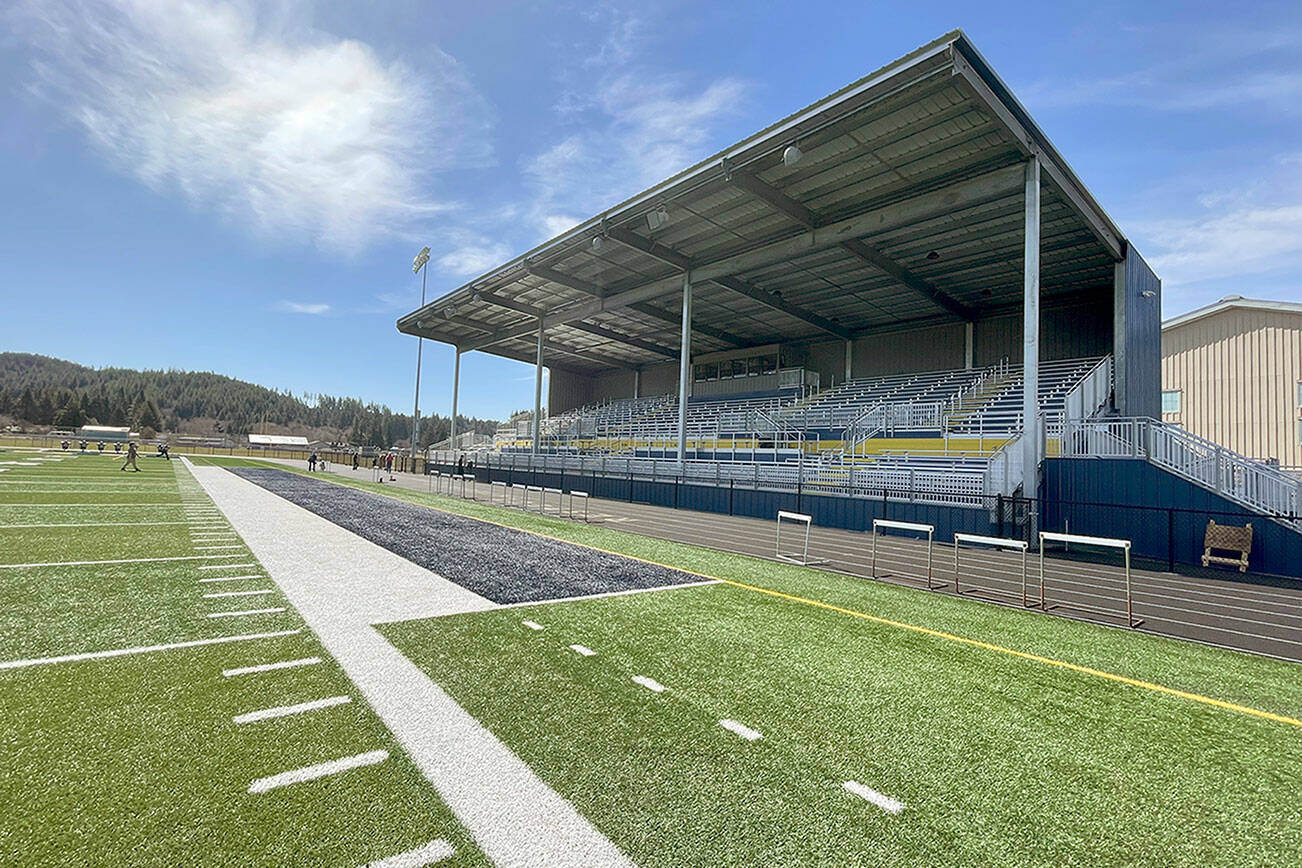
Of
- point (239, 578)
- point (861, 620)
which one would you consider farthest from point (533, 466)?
point (861, 620)

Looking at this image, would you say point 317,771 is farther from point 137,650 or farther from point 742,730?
point 137,650

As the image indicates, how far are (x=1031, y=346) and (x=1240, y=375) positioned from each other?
65.6 feet

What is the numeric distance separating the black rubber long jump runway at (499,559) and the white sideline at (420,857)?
4.33 meters

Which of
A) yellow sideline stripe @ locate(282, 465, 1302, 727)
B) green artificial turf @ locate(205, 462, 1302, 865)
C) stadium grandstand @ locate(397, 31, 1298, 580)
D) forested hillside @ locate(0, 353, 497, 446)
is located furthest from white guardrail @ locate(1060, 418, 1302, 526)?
forested hillside @ locate(0, 353, 497, 446)

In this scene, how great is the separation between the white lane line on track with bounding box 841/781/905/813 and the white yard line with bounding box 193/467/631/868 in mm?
1279

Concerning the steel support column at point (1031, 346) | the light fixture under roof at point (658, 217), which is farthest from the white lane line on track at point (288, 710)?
the light fixture under roof at point (658, 217)

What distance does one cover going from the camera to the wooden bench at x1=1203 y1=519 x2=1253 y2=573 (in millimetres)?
11336

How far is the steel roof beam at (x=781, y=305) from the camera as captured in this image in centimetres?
2873

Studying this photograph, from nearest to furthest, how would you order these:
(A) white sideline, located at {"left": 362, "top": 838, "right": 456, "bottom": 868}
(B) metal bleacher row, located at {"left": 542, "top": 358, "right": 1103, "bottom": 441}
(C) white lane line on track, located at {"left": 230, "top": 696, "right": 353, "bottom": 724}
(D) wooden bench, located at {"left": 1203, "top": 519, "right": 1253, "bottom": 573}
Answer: (A) white sideline, located at {"left": 362, "top": 838, "right": 456, "bottom": 868}
(C) white lane line on track, located at {"left": 230, "top": 696, "right": 353, "bottom": 724}
(D) wooden bench, located at {"left": 1203, "top": 519, "right": 1253, "bottom": 573}
(B) metal bleacher row, located at {"left": 542, "top": 358, "right": 1103, "bottom": 441}

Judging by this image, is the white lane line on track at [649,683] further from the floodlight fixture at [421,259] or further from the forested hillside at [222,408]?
the forested hillside at [222,408]

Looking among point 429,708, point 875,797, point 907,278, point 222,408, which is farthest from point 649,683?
point 222,408

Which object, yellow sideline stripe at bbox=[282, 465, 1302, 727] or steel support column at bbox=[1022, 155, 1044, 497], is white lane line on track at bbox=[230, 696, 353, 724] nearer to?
yellow sideline stripe at bbox=[282, 465, 1302, 727]

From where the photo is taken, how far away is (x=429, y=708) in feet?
12.1

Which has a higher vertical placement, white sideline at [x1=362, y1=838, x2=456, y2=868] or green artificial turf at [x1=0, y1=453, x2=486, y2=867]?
white sideline at [x1=362, y1=838, x2=456, y2=868]
